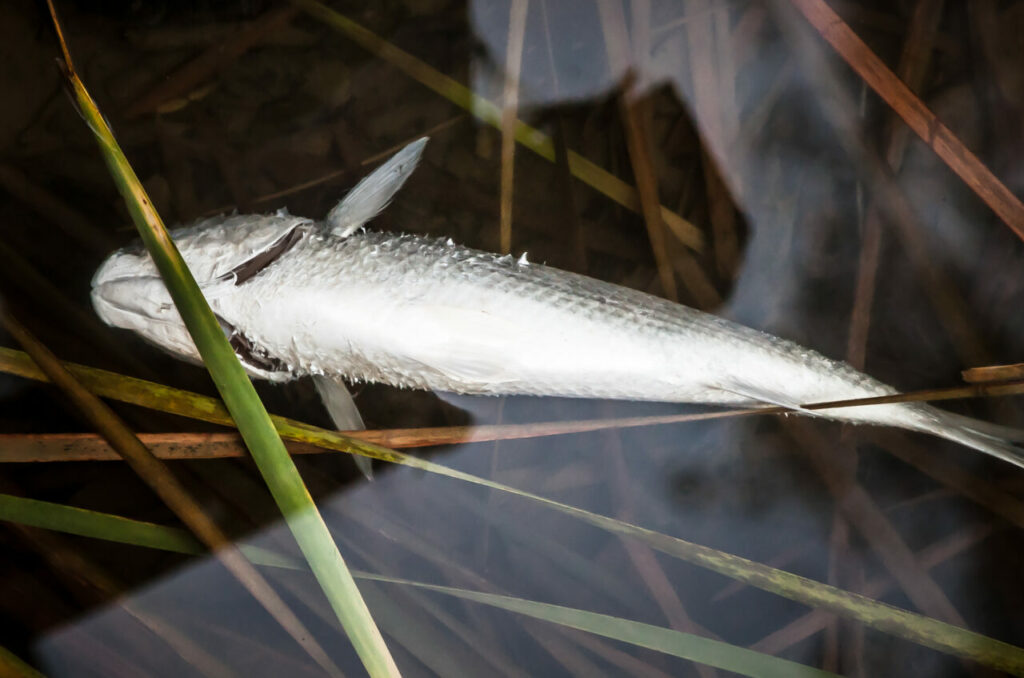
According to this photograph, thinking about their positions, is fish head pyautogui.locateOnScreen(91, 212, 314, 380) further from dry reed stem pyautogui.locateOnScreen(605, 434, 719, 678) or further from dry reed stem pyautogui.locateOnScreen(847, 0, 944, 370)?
dry reed stem pyautogui.locateOnScreen(847, 0, 944, 370)

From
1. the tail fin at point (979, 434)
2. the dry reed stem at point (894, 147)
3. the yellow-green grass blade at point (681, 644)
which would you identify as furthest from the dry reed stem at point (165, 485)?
the dry reed stem at point (894, 147)

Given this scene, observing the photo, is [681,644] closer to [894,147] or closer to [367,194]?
[367,194]

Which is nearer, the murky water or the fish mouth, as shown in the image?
the fish mouth

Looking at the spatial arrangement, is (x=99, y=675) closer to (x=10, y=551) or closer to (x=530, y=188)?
(x=10, y=551)

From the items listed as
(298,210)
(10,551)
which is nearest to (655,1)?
(298,210)

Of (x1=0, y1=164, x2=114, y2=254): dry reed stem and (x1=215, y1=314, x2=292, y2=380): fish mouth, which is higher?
(x1=0, y1=164, x2=114, y2=254): dry reed stem

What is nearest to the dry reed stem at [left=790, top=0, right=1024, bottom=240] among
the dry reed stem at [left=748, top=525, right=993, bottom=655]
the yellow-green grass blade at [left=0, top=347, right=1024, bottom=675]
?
the dry reed stem at [left=748, top=525, right=993, bottom=655]
